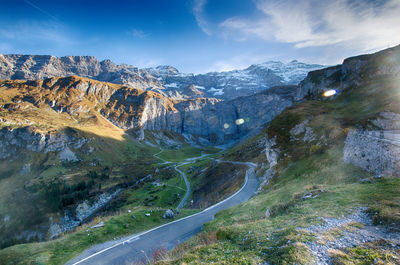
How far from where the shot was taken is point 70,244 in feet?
52.9

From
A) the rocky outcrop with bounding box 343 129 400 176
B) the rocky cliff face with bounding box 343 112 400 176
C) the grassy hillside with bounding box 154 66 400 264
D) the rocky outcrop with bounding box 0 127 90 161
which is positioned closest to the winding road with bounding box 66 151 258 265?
the grassy hillside with bounding box 154 66 400 264

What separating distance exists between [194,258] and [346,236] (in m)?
7.01

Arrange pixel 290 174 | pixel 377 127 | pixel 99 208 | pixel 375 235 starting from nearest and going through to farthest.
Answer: pixel 375 235 → pixel 377 127 → pixel 290 174 → pixel 99 208

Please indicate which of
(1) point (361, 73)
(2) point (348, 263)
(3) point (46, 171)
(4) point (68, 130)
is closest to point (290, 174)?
(2) point (348, 263)

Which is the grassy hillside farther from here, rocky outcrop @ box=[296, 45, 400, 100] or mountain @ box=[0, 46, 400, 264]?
rocky outcrop @ box=[296, 45, 400, 100]

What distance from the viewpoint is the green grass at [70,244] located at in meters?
14.5

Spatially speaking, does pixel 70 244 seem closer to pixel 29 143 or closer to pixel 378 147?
pixel 378 147

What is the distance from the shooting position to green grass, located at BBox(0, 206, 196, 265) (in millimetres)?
14516

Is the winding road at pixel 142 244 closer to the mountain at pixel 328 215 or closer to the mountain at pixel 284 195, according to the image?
the mountain at pixel 284 195

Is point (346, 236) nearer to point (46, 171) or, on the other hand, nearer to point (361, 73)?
point (361, 73)

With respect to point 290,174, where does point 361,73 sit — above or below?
above

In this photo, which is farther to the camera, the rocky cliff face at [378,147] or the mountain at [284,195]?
the rocky cliff face at [378,147]

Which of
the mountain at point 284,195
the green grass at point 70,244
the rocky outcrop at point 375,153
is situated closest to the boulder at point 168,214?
the mountain at point 284,195

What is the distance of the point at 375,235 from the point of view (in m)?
7.67
